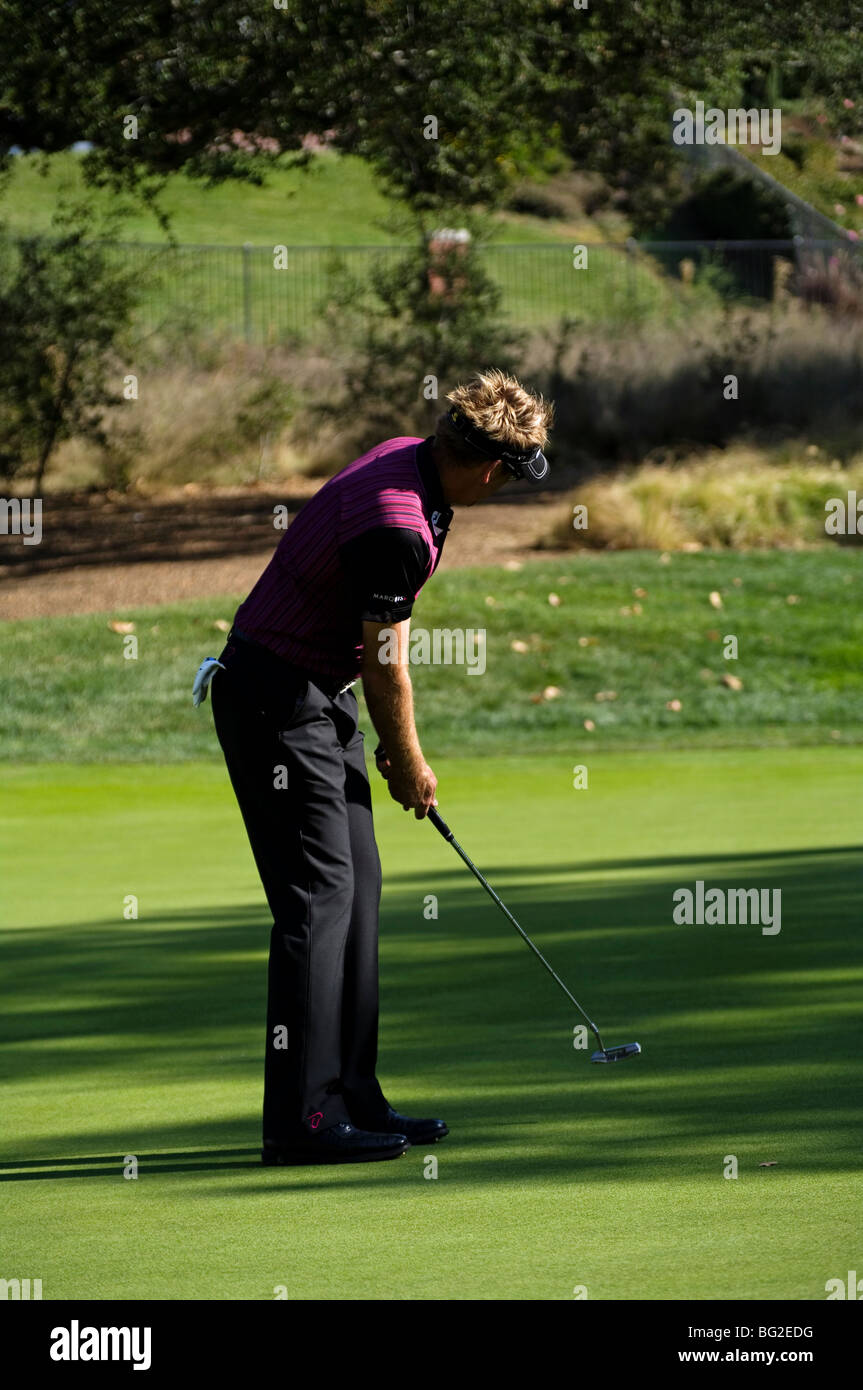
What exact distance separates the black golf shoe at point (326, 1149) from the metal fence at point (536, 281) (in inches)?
618

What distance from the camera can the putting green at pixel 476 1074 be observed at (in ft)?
12.8

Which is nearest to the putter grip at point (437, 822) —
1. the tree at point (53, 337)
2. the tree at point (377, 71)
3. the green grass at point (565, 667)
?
the green grass at point (565, 667)

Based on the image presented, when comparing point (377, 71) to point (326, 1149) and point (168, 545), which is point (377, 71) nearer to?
point (168, 545)

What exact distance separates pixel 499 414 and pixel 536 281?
38.5 metres

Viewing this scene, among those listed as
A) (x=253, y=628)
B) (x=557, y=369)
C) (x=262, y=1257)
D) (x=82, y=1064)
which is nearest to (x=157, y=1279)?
(x=262, y=1257)

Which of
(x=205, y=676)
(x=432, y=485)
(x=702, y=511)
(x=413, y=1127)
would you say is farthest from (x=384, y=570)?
(x=702, y=511)

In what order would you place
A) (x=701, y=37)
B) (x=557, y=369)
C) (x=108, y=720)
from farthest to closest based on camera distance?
1. (x=557, y=369)
2. (x=701, y=37)
3. (x=108, y=720)

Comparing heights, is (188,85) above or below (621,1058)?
above

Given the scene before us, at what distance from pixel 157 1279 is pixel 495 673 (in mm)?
13234

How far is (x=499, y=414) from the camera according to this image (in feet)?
15.9

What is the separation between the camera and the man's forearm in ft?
15.7

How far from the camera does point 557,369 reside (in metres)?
25.2

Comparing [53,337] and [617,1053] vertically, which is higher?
[53,337]

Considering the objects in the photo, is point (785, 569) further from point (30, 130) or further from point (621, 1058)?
point (621, 1058)
